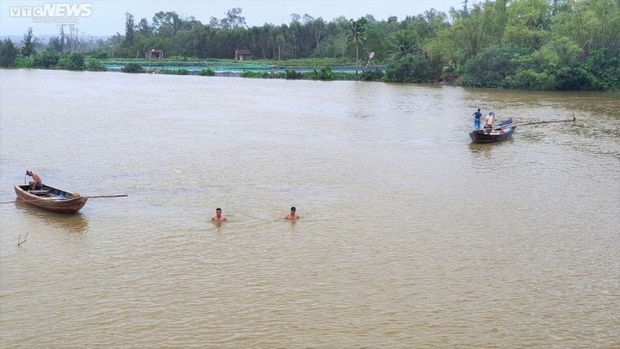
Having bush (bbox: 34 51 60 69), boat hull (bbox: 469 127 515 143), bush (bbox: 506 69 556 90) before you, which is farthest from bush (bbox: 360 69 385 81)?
bush (bbox: 34 51 60 69)

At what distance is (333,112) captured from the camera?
32.9m

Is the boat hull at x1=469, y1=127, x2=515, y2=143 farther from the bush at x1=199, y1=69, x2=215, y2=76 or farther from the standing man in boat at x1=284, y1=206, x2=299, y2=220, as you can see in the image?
the bush at x1=199, y1=69, x2=215, y2=76

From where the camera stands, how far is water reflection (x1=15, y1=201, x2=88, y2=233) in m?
13.7

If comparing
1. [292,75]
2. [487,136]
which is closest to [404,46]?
[292,75]

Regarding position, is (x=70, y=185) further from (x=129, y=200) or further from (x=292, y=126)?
(x=292, y=126)

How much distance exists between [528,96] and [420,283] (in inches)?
1300

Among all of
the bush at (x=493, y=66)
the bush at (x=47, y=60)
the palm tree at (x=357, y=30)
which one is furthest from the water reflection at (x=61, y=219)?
the bush at (x=47, y=60)

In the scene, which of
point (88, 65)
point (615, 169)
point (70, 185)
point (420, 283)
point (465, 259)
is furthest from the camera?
point (88, 65)

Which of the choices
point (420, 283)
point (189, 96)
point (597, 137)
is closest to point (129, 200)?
point (420, 283)

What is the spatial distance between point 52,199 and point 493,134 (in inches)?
591

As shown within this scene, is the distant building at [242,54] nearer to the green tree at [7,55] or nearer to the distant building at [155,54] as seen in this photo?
the distant building at [155,54]

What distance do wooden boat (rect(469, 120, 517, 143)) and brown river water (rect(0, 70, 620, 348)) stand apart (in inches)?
11.8

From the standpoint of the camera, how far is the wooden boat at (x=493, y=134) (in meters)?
23.5

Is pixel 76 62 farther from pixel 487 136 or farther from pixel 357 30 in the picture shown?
pixel 487 136
